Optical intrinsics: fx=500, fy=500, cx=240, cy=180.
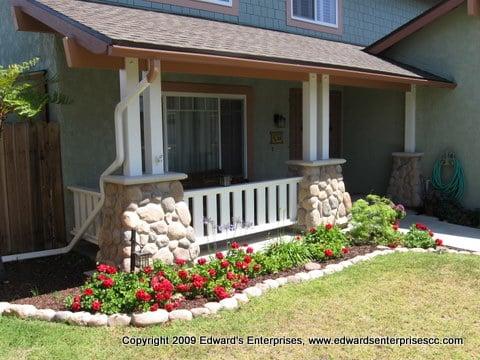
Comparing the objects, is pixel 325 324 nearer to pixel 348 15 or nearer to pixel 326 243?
pixel 326 243

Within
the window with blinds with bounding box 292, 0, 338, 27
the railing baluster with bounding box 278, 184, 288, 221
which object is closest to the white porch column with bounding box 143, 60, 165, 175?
the railing baluster with bounding box 278, 184, 288, 221

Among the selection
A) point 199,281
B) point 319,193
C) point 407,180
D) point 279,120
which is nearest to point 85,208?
point 199,281

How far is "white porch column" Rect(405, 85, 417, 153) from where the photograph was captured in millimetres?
10000

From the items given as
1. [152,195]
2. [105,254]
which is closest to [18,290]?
[105,254]

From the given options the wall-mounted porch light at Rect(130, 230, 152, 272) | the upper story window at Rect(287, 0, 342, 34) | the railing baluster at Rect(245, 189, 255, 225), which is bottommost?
the wall-mounted porch light at Rect(130, 230, 152, 272)

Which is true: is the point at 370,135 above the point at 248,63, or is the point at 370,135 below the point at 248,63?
below

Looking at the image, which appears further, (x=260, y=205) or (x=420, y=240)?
(x=260, y=205)

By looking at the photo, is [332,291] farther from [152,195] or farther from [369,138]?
[369,138]

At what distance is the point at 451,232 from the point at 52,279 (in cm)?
610

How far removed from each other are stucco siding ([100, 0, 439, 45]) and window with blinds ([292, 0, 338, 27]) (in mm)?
281

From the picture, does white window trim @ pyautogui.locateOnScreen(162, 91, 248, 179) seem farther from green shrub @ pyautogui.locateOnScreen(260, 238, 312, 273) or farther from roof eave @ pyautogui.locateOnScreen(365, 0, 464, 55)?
roof eave @ pyautogui.locateOnScreen(365, 0, 464, 55)

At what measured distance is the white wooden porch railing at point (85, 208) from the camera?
21.2ft

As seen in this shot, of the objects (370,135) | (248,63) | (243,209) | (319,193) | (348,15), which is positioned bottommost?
(243,209)

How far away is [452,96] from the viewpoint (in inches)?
375
